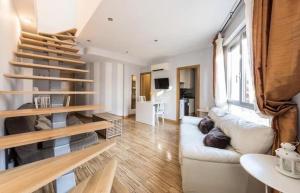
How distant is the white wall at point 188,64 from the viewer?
4.68 meters

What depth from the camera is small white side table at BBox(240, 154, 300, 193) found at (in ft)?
2.98

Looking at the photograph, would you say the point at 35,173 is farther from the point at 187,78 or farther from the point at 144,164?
the point at 187,78

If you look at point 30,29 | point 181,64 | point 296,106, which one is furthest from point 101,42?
point 296,106

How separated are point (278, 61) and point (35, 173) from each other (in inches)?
76.2

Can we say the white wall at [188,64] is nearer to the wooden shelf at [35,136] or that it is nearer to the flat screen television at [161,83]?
the flat screen television at [161,83]

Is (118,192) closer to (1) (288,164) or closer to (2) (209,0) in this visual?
(1) (288,164)

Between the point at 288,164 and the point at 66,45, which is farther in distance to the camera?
the point at 66,45

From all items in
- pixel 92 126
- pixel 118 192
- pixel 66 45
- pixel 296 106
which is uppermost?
pixel 66 45

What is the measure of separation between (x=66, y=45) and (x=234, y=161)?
2.72m

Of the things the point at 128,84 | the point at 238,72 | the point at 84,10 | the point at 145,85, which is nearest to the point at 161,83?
the point at 128,84

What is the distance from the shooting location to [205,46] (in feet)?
14.9

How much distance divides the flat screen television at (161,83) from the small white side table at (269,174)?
457 centimetres

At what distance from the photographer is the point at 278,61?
124 centimetres

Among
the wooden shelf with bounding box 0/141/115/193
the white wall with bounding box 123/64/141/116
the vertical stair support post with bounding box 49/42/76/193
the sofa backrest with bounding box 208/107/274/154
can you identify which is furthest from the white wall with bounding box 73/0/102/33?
the white wall with bounding box 123/64/141/116
